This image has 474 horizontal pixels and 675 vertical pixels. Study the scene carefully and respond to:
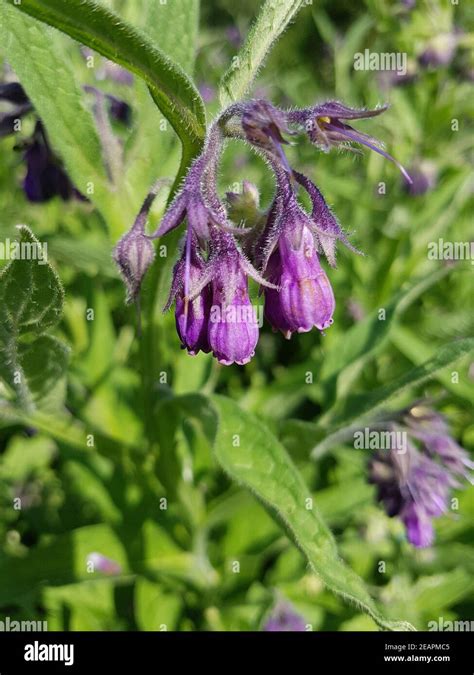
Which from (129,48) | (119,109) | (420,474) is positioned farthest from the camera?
(119,109)

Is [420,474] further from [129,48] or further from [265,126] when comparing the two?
[129,48]

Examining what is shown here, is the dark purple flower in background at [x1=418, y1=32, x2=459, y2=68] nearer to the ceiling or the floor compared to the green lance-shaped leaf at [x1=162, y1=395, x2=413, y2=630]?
nearer to the ceiling

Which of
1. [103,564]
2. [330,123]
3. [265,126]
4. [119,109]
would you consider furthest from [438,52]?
[103,564]

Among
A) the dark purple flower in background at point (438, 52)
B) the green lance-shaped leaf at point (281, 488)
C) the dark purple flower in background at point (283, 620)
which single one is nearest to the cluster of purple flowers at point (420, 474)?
the dark purple flower in background at point (283, 620)

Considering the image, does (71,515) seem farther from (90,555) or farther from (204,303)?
(204,303)

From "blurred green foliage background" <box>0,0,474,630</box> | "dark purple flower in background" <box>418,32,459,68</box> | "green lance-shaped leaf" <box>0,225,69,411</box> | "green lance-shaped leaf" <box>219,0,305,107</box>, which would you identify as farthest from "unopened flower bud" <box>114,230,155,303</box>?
"dark purple flower in background" <box>418,32,459,68</box>

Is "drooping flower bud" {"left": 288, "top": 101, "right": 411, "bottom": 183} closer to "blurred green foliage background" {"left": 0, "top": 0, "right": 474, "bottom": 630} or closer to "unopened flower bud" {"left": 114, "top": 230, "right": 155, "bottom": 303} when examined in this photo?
"unopened flower bud" {"left": 114, "top": 230, "right": 155, "bottom": 303}
